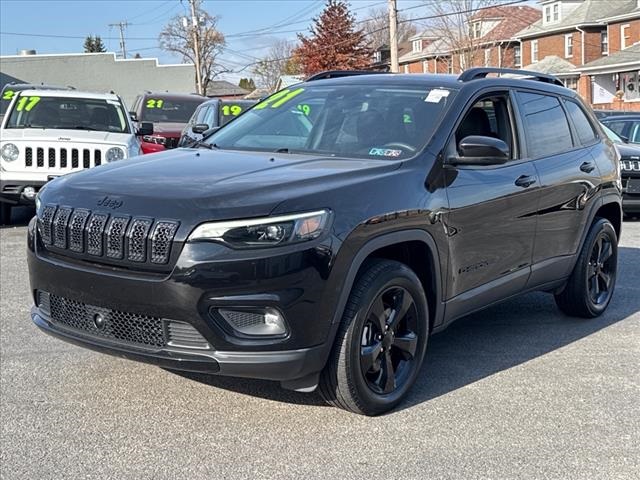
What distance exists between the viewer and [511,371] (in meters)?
5.15

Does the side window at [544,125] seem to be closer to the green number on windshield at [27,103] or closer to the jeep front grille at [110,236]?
the jeep front grille at [110,236]


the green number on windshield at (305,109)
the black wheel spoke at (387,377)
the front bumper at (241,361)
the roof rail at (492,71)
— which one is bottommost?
the black wheel spoke at (387,377)

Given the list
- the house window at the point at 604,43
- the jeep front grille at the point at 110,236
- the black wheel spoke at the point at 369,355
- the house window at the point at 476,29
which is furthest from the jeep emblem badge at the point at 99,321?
the house window at the point at 604,43

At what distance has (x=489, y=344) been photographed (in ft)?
18.9

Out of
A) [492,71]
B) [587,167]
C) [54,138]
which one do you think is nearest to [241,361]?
[492,71]

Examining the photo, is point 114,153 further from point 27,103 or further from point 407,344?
point 407,344

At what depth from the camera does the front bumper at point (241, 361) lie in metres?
3.82

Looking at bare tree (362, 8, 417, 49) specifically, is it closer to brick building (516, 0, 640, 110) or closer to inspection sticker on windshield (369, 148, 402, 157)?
brick building (516, 0, 640, 110)

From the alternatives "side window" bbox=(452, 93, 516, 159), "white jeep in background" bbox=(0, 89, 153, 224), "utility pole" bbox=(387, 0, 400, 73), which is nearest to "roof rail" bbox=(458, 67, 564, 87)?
"side window" bbox=(452, 93, 516, 159)

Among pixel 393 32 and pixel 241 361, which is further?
pixel 393 32

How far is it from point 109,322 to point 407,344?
157cm

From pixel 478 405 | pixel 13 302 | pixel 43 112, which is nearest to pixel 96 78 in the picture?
pixel 43 112

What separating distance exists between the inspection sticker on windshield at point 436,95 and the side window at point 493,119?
204mm

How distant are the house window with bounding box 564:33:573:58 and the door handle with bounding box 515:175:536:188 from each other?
46.8m
